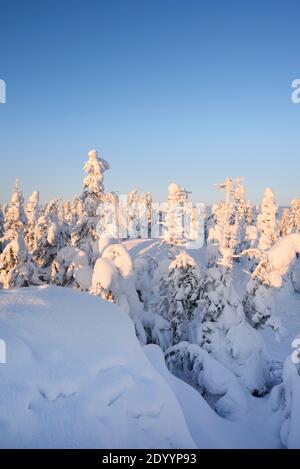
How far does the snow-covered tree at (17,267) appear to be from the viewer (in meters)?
17.9

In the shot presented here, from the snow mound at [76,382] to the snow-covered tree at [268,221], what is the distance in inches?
1528

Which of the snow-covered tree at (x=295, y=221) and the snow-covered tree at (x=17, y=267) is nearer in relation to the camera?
the snow-covered tree at (x=17, y=267)

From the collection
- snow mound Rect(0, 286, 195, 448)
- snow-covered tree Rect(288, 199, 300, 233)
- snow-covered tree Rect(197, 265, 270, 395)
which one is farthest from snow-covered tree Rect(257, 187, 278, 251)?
snow mound Rect(0, 286, 195, 448)

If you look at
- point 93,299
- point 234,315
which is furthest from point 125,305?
point 93,299

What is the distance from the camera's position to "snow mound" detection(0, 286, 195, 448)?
15.3 ft

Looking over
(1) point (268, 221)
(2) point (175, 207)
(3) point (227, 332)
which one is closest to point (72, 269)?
(3) point (227, 332)

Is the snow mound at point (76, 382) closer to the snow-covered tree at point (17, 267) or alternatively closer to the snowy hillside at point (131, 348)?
the snowy hillside at point (131, 348)

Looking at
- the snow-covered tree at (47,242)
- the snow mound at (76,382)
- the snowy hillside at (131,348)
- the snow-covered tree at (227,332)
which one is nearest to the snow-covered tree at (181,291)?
the snowy hillside at (131,348)

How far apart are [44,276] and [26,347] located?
15568mm

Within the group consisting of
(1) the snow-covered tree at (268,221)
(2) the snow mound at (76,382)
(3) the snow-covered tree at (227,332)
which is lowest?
(3) the snow-covered tree at (227,332)

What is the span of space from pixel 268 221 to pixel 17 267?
35.6 meters

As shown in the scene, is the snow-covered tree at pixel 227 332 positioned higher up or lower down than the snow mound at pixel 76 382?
lower down

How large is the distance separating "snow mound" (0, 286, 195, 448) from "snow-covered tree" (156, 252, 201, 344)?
1091cm

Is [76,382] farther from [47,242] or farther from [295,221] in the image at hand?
[295,221]
